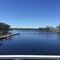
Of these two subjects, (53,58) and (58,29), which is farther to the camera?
(58,29)

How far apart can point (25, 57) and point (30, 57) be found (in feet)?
0.16

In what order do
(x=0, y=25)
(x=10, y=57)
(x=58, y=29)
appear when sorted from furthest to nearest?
(x=58, y=29), (x=0, y=25), (x=10, y=57)

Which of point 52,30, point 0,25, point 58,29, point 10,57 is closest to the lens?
point 10,57

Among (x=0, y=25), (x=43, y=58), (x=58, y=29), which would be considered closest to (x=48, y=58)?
(x=43, y=58)

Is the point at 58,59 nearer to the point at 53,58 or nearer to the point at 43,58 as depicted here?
the point at 53,58

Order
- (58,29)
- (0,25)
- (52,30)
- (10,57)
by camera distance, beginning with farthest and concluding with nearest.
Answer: (52,30)
(58,29)
(0,25)
(10,57)

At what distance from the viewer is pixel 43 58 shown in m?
1.32

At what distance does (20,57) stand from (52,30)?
106238 mm

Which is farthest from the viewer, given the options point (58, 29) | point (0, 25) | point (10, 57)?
point (58, 29)

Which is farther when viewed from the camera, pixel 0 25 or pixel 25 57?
pixel 0 25

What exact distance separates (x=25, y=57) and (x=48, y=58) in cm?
23

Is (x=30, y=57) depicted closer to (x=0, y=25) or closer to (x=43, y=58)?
(x=43, y=58)

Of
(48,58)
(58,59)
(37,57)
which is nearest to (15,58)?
(37,57)

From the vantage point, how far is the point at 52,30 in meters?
106
